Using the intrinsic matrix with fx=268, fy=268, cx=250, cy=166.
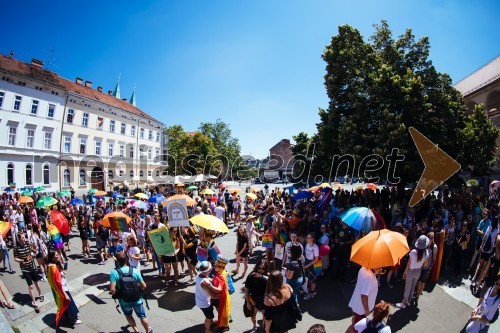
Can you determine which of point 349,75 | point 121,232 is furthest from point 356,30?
point 121,232

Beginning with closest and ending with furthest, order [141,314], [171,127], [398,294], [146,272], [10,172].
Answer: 1. [141,314]
2. [398,294]
3. [146,272]
4. [10,172]
5. [171,127]

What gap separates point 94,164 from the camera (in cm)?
3538

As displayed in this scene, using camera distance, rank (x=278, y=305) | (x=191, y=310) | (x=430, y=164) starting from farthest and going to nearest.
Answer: (x=430, y=164) < (x=191, y=310) < (x=278, y=305)

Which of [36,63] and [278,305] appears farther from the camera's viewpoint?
[36,63]

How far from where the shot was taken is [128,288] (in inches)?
189

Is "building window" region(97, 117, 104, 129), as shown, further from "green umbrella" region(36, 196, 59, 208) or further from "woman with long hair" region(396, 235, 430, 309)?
"woman with long hair" region(396, 235, 430, 309)

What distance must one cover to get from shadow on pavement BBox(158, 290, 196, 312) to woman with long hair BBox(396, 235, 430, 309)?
194 inches

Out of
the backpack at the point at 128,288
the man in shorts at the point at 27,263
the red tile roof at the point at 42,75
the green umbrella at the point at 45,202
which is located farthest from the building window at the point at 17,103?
the backpack at the point at 128,288

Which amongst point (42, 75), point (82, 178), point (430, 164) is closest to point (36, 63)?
point (42, 75)

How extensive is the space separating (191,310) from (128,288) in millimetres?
2043

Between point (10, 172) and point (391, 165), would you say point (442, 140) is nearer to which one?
point (391, 165)

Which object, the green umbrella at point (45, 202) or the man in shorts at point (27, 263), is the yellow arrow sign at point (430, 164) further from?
the green umbrella at point (45, 202)

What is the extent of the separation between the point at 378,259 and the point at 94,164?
38387 mm

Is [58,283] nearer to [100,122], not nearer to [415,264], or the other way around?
[415,264]
